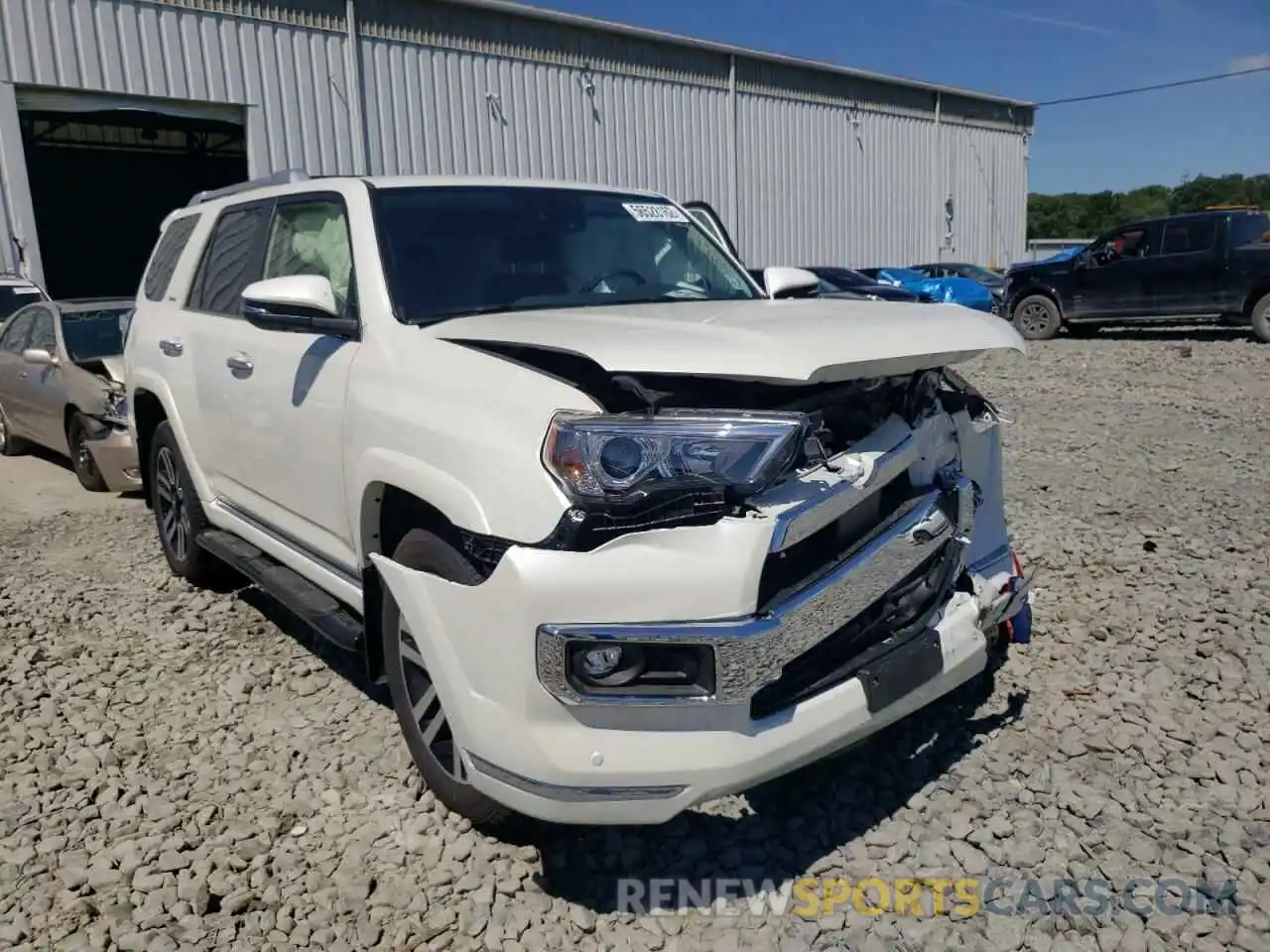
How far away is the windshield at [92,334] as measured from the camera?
7.96 meters

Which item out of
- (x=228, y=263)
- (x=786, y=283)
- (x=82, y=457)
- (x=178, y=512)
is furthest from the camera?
(x=82, y=457)

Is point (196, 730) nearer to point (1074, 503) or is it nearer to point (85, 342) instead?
point (1074, 503)

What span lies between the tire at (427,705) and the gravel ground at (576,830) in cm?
15

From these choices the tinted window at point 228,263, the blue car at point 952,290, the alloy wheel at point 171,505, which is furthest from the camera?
the blue car at point 952,290

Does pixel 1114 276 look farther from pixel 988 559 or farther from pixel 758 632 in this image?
pixel 758 632

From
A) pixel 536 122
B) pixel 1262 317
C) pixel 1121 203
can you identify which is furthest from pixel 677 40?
pixel 1121 203

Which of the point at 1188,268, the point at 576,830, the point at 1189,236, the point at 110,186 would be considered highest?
the point at 110,186

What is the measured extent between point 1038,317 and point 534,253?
49.9 feet

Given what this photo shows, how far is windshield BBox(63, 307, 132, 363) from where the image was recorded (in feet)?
26.1

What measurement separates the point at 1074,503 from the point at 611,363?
465 cm

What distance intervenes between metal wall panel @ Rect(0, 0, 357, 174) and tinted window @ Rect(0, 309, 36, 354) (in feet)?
25.3

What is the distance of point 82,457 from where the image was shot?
25.4 ft


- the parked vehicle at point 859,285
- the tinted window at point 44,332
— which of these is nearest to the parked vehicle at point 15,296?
the tinted window at point 44,332

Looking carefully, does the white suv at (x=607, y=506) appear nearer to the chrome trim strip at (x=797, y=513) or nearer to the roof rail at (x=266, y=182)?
the chrome trim strip at (x=797, y=513)
